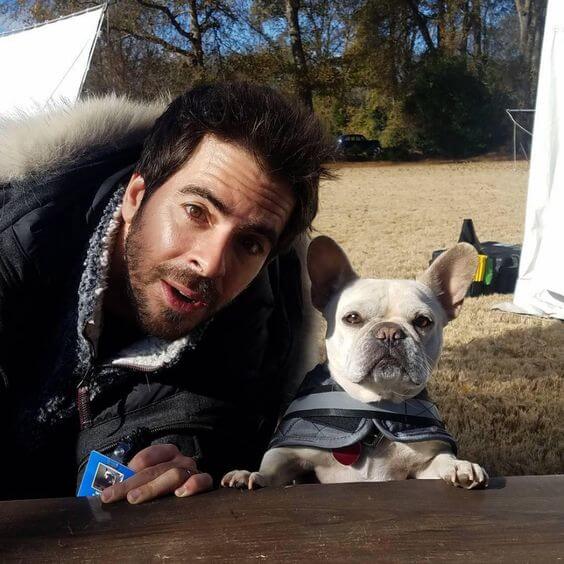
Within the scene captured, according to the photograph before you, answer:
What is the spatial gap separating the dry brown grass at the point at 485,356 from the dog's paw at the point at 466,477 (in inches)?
49.9

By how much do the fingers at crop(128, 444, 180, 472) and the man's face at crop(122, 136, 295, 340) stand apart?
0.41 m

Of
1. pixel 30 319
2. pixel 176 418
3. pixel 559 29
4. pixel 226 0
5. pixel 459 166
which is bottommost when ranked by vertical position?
pixel 459 166

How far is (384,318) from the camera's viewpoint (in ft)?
6.32

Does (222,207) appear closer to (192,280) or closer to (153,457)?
(192,280)

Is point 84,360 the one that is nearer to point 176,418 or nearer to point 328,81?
point 176,418

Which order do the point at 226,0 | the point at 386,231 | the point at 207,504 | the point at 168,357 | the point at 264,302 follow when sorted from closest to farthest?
1. the point at 207,504
2. the point at 168,357
3. the point at 264,302
4. the point at 386,231
5. the point at 226,0

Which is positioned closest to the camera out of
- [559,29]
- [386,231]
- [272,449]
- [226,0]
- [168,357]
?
[272,449]

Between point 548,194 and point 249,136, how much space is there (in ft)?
13.3

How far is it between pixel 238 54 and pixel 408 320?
2178 centimetres

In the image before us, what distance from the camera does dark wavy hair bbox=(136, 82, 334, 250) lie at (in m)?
1.76

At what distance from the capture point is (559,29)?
491 cm

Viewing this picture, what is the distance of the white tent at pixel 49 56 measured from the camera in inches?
272

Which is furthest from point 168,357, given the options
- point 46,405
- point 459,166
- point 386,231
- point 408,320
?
point 459,166

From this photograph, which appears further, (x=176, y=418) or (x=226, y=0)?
(x=226, y=0)
